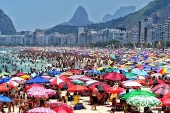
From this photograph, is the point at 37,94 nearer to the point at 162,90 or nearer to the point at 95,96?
the point at 95,96

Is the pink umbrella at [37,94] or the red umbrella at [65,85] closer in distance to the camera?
the pink umbrella at [37,94]

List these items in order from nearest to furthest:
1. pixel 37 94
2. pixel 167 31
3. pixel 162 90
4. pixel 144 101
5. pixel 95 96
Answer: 1. pixel 144 101
2. pixel 37 94
3. pixel 162 90
4. pixel 95 96
5. pixel 167 31

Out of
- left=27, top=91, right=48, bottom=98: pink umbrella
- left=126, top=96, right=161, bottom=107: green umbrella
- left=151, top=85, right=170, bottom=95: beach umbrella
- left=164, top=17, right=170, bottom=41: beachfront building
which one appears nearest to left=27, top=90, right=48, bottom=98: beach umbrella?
left=27, top=91, right=48, bottom=98: pink umbrella

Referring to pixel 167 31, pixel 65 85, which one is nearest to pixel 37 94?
pixel 65 85

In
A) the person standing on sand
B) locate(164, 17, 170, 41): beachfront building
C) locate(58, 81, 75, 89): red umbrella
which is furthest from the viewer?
locate(164, 17, 170, 41): beachfront building

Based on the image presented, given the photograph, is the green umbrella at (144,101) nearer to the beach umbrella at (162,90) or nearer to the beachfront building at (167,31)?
the beach umbrella at (162,90)

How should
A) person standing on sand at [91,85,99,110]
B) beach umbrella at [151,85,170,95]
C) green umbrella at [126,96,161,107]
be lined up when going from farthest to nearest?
person standing on sand at [91,85,99,110] → beach umbrella at [151,85,170,95] → green umbrella at [126,96,161,107]

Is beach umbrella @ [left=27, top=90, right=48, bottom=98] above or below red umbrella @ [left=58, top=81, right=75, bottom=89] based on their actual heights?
above

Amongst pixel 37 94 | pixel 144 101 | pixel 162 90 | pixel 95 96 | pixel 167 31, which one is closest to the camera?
pixel 144 101

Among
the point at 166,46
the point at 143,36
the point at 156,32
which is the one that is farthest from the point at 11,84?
the point at 143,36

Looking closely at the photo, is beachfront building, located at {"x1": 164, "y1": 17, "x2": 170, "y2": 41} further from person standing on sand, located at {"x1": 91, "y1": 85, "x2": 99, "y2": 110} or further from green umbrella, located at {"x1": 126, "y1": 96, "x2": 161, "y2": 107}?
green umbrella, located at {"x1": 126, "y1": 96, "x2": 161, "y2": 107}

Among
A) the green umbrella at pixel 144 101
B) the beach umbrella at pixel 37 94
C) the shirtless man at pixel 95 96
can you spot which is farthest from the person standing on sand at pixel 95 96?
the green umbrella at pixel 144 101

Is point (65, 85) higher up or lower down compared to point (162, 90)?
lower down
